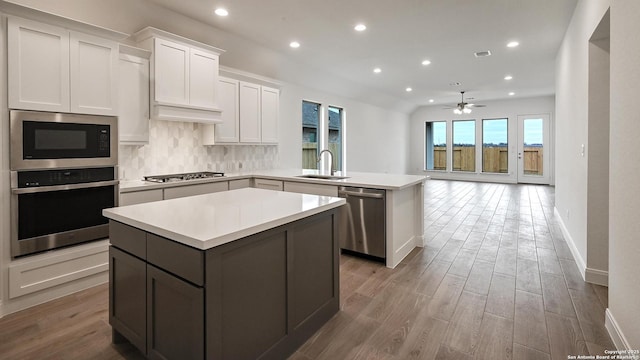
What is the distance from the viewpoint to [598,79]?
2.86m

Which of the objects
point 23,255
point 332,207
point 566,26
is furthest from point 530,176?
point 23,255

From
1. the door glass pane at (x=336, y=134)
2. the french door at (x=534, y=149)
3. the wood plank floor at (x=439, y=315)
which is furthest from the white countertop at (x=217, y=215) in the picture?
the french door at (x=534, y=149)

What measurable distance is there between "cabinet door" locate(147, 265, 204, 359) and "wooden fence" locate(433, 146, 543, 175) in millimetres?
11726

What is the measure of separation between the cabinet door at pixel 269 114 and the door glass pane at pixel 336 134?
264 centimetres

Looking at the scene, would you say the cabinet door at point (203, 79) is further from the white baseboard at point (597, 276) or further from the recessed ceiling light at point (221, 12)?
the white baseboard at point (597, 276)

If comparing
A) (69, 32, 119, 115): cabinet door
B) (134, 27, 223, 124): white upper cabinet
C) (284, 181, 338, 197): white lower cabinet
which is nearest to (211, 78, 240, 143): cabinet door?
(134, 27, 223, 124): white upper cabinet

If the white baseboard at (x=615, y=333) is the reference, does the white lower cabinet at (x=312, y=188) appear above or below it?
above

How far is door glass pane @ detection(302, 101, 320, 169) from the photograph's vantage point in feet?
22.9

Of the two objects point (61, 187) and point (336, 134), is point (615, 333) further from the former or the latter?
point (336, 134)

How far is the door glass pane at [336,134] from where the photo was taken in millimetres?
7929

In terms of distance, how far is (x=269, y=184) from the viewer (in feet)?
14.6

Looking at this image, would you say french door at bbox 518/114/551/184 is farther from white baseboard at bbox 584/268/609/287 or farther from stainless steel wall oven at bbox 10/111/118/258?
stainless steel wall oven at bbox 10/111/118/258

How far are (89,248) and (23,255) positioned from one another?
450 millimetres

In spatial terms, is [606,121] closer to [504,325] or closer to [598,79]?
[598,79]
